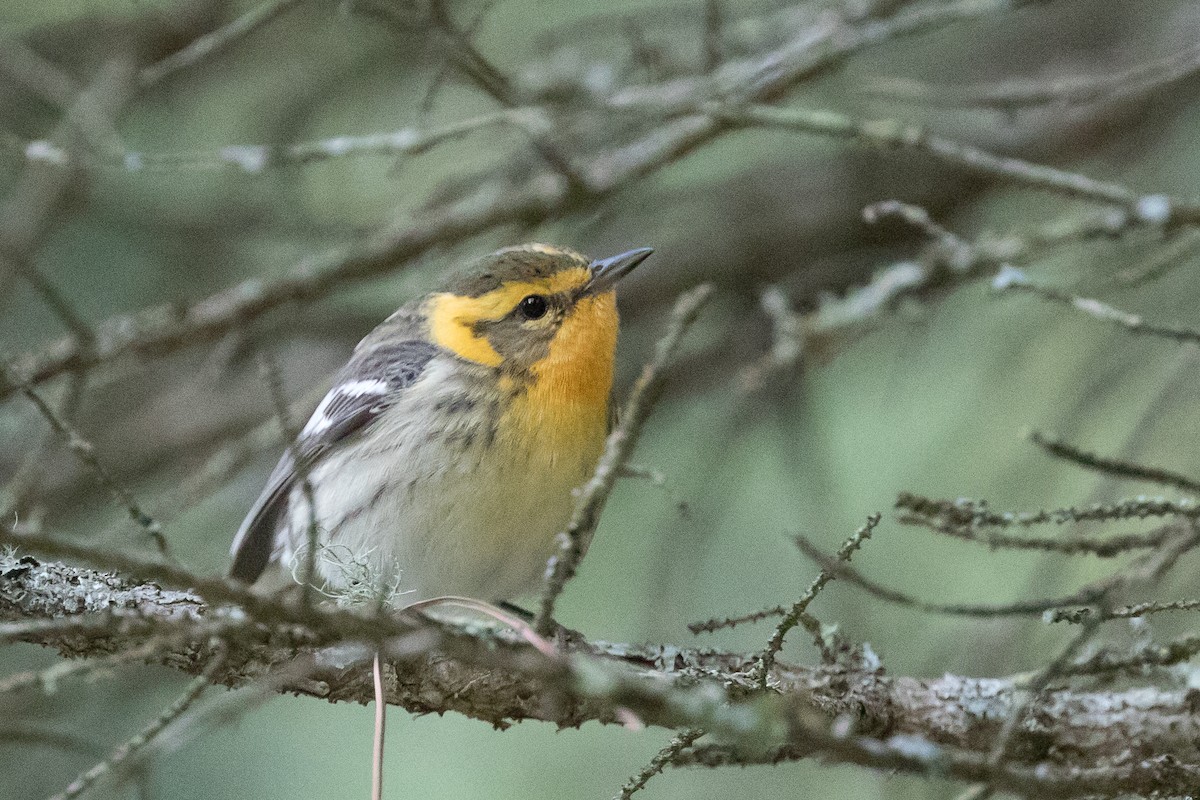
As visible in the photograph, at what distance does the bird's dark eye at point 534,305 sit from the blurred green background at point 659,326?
599mm

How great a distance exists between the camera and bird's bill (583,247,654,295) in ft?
11.9

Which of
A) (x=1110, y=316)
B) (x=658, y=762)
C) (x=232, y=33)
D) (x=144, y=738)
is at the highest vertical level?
(x=232, y=33)

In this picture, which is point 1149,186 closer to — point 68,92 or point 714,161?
point 714,161

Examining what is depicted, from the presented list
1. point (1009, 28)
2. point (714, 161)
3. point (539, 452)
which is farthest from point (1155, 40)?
point (539, 452)

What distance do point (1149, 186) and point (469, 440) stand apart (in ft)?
8.86

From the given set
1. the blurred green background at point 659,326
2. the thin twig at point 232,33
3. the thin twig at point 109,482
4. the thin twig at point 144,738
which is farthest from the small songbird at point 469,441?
the thin twig at point 144,738

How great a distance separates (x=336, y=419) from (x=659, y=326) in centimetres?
158

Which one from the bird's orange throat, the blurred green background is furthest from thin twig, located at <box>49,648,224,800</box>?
the blurred green background

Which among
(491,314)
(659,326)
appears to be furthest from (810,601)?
(659,326)

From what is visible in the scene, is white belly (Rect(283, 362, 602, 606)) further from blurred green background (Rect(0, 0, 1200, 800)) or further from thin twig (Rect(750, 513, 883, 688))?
thin twig (Rect(750, 513, 883, 688))

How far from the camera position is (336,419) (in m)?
3.90

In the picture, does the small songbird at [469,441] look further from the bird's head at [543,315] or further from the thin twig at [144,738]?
the thin twig at [144,738]

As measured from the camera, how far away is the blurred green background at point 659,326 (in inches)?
164

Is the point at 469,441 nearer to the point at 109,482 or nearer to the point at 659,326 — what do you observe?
the point at 109,482
